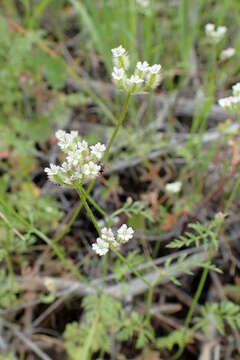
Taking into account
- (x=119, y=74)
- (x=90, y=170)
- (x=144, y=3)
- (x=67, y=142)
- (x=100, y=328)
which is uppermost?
(x=144, y=3)

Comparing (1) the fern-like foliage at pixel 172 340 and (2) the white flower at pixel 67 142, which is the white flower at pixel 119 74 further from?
(1) the fern-like foliage at pixel 172 340

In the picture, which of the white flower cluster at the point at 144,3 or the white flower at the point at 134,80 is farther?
the white flower cluster at the point at 144,3

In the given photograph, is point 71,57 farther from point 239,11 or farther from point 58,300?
point 58,300

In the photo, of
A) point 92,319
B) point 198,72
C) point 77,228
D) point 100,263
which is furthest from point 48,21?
point 92,319

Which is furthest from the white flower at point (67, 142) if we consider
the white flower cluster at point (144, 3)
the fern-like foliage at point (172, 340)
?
the white flower cluster at point (144, 3)

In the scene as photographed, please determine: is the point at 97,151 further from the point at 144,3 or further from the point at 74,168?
the point at 144,3

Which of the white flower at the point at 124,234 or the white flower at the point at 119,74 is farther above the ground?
the white flower at the point at 119,74

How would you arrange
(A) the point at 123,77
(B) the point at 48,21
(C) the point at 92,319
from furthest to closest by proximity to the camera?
(B) the point at 48,21 < (C) the point at 92,319 < (A) the point at 123,77

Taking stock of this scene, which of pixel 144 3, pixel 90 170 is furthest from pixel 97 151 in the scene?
pixel 144 3

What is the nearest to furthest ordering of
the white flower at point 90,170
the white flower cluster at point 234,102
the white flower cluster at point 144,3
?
the white flower at point 90,170
the white flower cluster at point 234,102
the white flower cluster at point 144,3

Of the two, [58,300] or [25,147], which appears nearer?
[58,300]

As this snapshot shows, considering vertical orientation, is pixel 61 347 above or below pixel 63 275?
below
